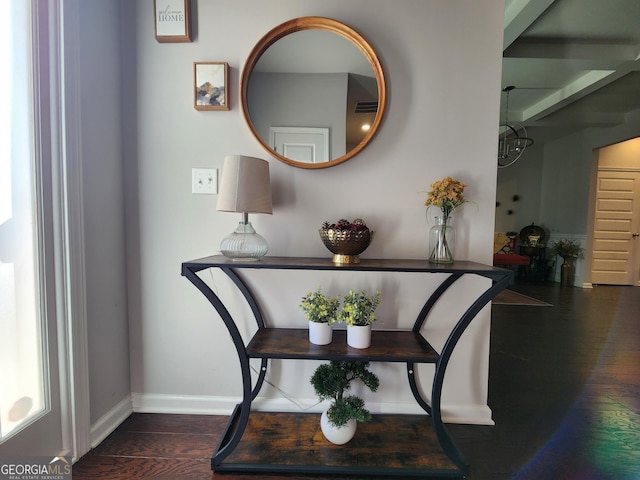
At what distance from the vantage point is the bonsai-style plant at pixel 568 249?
481cm

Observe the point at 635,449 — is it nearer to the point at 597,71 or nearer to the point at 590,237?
the point at 597,71

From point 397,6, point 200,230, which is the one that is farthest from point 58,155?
point 397,6

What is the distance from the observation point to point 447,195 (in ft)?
Answer: 3.99

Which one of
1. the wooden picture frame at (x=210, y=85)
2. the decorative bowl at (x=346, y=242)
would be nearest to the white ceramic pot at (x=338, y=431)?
the decorative bowl at (x=346, y=242)

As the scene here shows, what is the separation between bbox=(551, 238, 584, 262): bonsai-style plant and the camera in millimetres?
4812

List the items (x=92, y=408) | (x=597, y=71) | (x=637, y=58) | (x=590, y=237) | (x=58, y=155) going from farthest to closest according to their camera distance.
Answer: (x=590, y=237)
(x=597, y=71)
(x=637, y=58)
(x=92, y=408)
(x=58, y=155)

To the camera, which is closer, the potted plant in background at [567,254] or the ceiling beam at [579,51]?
the ceiling beam at [579,51]

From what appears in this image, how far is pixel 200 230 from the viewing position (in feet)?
4.62

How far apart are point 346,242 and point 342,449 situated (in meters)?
0.86

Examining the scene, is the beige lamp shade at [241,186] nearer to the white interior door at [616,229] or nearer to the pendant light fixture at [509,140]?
the pendant light fixture at [509,140]

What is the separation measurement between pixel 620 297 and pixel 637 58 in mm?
3113

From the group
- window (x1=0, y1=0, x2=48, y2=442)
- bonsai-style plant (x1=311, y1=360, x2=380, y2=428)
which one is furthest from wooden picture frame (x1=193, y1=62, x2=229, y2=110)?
bonsai-style plant (x1=311, y1=360, x2=380, y2=428)

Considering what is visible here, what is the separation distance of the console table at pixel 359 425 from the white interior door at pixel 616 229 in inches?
209
